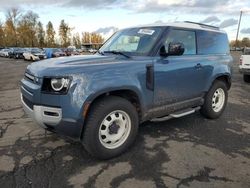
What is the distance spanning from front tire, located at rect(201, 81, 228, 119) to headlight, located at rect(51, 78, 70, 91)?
3.36 meters

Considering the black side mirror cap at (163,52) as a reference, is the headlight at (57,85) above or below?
below

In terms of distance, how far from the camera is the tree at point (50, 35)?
91562mm

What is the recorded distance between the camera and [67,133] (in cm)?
392

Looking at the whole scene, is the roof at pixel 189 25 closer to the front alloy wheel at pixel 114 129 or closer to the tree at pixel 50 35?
the front alloy wheel at pixel 114 129

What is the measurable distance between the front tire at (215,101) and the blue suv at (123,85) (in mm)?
36

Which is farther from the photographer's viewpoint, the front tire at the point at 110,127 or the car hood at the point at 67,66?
the front tire at the point at 110,127

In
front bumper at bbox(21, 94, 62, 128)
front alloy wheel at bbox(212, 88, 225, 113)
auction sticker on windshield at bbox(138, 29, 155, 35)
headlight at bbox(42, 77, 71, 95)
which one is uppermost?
auction sticker on windshield at bbox(138, 29, 155, 35)

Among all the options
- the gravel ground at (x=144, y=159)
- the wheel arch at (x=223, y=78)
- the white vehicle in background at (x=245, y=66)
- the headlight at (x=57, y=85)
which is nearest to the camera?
the gravel ground at (x=144, y=159)

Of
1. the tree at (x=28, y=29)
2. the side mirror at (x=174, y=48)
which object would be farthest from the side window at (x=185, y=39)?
the tree at (x=28, y=29)

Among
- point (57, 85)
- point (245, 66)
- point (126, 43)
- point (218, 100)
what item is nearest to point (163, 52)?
point (126, 43)

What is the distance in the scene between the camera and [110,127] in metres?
4.30

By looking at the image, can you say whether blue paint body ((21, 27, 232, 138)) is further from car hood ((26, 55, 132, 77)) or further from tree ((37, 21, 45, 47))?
tree ((37, 21, 45, 47))

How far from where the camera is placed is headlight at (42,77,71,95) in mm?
3774

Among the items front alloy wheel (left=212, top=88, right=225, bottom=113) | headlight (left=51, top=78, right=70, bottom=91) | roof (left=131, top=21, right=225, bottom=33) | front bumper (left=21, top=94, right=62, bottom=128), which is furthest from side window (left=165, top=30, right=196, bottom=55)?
front bumper (left=21, top=94, right=62, bottom=128)
